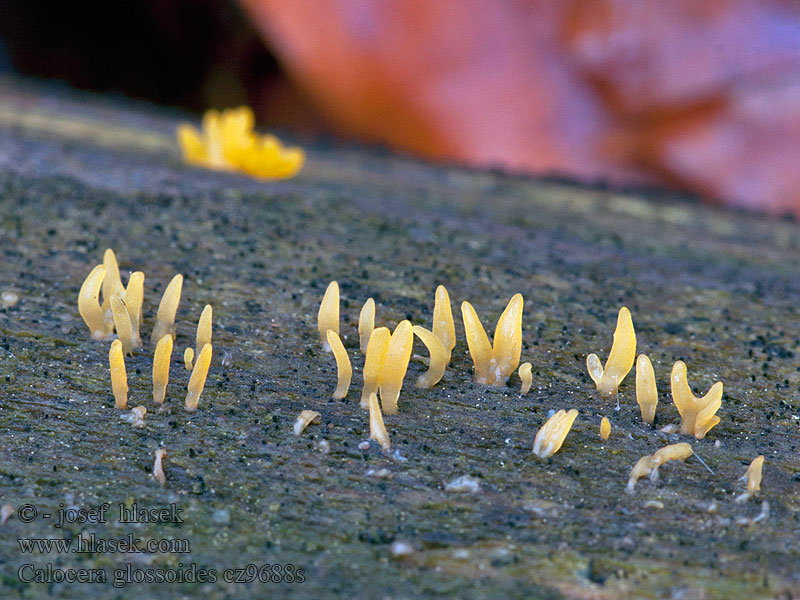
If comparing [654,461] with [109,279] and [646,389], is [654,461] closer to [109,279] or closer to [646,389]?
[646,389]

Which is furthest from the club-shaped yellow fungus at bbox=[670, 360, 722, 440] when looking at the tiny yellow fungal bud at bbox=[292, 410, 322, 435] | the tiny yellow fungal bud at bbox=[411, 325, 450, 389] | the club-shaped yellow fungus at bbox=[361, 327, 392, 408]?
the tiny yellow fungal bud at bbox=[292, 410, 322, 435]

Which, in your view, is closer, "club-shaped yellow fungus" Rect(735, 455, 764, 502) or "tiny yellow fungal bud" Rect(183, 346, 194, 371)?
"club-shaped yellow fungus" Rect(735, 455, 764, 502)

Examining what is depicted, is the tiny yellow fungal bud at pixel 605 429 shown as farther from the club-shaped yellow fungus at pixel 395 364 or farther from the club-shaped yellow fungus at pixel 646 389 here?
the club-shaped yellow fungus at pixel 395 364

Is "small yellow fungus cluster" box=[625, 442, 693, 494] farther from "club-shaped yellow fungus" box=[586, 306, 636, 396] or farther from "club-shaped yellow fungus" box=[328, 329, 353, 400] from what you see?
"club-shaped yellow fungus" box=[328, 329, 353, 400]

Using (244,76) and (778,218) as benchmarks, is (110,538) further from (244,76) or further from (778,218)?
(244,76)

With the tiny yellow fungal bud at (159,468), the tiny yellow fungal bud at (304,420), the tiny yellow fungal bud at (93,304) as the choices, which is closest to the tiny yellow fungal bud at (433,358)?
the tiny yellow fungal bud at (304,420)

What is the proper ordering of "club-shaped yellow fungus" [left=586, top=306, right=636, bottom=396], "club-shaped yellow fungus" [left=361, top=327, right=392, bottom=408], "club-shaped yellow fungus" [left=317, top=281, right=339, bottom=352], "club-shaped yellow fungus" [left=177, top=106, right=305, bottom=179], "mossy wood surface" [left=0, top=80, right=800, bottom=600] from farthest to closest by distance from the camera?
"club-shaped yellow fungus" [left=177, top=106, right=305, bottom=179]
"club-shaped yellow fungus" [left=317, top=281, right=339, bottom=352]
"club-shaped yellow fungus" [left=586, top=306, right=636, bottom=396]
"club-shaped yellow fungus" [left=361, top=327, right=392, bottom=408]
"mossy wood surface" [left=0, top=80, right=800, bottom=600]
